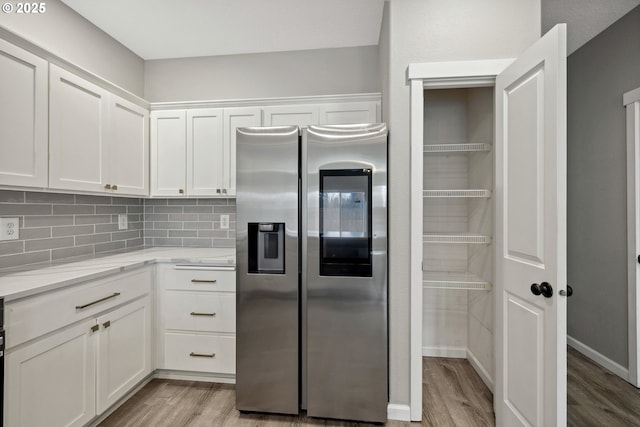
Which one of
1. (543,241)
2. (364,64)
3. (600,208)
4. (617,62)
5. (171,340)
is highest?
(364,64)

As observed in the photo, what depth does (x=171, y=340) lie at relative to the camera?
2334 millimetres

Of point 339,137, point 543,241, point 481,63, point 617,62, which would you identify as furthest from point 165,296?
point 617,62

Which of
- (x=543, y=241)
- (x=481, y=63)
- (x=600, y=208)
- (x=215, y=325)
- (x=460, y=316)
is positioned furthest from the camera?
(x=460, y=316)

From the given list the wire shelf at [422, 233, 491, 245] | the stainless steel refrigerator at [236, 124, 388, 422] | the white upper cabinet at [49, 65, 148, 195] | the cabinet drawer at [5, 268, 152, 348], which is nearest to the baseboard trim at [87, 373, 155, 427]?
the cabinet drawer at [5, 268, 152, 348]

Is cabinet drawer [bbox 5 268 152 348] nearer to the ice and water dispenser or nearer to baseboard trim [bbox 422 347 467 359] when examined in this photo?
the ice and water dispenser

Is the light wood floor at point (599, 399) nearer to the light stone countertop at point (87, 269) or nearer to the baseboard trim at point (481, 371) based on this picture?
the baseboard trim at point (481, 371)

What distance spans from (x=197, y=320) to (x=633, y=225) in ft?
10.7

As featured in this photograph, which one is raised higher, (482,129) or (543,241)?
(482,129)

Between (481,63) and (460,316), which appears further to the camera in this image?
(460,316)

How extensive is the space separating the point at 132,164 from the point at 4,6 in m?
1.15

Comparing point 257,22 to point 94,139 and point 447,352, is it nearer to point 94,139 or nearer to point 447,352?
point 94,139

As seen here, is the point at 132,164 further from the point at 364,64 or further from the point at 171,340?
the point at 364,64

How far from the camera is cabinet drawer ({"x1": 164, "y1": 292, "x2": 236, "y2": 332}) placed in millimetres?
2271

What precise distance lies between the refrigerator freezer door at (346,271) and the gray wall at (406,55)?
13cm
